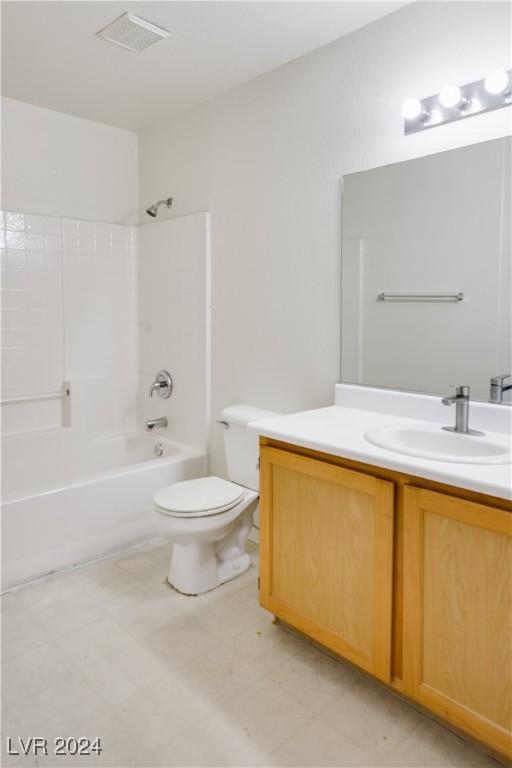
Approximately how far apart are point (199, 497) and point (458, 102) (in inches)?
70.7

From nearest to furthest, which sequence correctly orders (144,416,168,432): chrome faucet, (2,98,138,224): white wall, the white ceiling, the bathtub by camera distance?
the white ceiling → the bathtub → (2,98,138,224): white wall → (144,416,168,432): chrome faucet

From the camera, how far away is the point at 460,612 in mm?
1373

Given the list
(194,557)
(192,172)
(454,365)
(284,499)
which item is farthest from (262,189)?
(194,557)

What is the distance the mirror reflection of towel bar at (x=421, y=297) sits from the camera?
191 cm

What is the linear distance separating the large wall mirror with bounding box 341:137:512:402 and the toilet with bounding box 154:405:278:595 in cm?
62

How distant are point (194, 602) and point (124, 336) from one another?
188 cm

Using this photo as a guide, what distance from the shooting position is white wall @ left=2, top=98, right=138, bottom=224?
116 inches

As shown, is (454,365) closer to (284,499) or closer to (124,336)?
(284,499)

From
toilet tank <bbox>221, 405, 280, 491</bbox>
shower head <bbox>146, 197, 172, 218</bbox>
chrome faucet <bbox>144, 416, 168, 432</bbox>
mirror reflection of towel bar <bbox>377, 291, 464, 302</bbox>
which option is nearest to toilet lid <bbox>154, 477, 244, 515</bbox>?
toilet tank <bbox>221, 405, 280, 491</bbox>

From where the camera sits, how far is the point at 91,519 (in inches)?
100

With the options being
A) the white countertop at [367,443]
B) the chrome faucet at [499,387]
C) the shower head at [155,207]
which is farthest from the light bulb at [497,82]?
the shower head at [155,207]

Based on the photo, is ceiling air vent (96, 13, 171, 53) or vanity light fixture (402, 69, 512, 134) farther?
ceiling air vent (96, 13, 171, 53)

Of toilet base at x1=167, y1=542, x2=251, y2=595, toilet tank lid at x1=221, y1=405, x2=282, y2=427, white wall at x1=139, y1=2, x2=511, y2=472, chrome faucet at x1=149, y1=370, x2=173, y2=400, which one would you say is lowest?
toilet base at x1=167, y1=542, x2=251, y2=595

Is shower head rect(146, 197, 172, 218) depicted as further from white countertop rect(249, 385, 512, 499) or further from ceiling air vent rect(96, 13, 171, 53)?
white countertop rect(249, 385, 512, 499)
